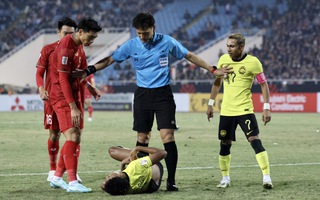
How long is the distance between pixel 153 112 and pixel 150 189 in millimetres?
1148

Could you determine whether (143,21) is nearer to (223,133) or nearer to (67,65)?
(67,65)

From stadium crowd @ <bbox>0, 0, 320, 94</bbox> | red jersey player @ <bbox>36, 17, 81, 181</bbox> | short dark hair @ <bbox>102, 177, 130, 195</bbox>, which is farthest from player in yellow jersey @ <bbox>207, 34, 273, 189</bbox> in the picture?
stadium crowd @ <bbox>0, 0, 320, 94</bbox>

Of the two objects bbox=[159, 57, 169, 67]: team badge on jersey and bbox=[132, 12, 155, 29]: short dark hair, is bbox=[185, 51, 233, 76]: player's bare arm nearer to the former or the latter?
bbox=[159, 57, 169, 67]: team badge on jersey

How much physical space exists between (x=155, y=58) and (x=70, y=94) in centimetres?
124

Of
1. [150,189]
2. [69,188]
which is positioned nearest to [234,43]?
[150,189]

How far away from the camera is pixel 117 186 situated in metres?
8.84

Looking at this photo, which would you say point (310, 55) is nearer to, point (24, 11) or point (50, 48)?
point (24, 11)

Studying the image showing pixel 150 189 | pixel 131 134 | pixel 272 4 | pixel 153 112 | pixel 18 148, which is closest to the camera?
pixel 150 189

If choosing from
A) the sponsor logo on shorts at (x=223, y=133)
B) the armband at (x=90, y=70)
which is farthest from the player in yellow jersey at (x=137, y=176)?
the armband at (x=90, y=70)

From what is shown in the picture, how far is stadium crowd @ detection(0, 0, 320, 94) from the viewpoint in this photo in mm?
43406

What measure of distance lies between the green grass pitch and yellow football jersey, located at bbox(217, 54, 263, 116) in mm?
1054

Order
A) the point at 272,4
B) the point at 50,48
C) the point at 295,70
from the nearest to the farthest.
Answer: the point at 50,48, the point at 295,70, the point at 272,4

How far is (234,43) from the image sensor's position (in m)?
9.94

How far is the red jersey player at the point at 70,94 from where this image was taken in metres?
9.37
